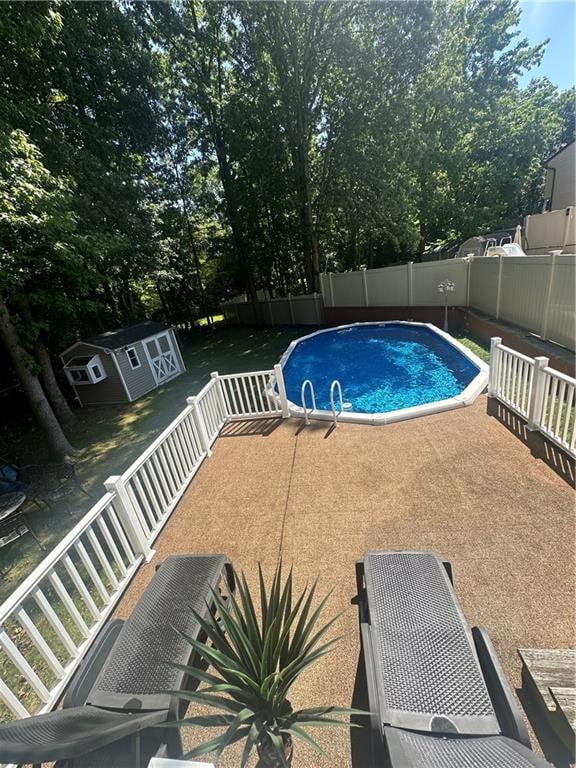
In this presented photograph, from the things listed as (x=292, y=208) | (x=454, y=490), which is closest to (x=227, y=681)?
(x=454, y=490)

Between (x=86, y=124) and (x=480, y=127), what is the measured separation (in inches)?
787

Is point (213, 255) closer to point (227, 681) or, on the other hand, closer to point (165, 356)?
point (165, 356)

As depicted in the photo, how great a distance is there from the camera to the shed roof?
35.4 feet

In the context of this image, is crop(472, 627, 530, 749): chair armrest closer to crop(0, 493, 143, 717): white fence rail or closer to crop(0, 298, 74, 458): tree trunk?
crop(0, 493, 143, 717): white fence rail

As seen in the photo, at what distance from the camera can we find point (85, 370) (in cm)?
1050

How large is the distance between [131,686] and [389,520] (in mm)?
2455

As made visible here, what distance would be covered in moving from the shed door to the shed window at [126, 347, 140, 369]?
507 mm

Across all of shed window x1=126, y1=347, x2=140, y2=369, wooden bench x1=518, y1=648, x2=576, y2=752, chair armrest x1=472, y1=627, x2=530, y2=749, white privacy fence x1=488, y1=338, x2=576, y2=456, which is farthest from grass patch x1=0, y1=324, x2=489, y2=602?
wooden bench x1=518, y1=648, x2=576, y2=752

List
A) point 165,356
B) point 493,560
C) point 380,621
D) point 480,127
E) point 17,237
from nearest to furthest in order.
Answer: point 380,621
point 493,560
point 17,237
point 165,356
point 480,127

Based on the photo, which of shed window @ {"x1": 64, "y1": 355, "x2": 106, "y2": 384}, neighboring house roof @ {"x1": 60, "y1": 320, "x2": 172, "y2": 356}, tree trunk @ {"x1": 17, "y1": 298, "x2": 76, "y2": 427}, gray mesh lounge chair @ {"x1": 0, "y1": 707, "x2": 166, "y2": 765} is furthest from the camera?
neighboring house roof @ {"x1": 60, "y1": 320, "x2": 172, "y2": 356}

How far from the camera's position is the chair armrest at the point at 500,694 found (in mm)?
1487

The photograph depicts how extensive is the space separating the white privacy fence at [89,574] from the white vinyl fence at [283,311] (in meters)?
11.0

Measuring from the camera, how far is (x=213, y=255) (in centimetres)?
2114

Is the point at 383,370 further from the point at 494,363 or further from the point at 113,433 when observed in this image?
the point at 113,433
